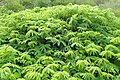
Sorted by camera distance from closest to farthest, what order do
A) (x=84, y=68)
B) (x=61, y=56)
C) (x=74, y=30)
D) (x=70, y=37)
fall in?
(x=84, y=68) → (x=61, y=56) → (x=70, y=37) → (x=74, y=30)

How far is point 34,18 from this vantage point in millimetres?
4410

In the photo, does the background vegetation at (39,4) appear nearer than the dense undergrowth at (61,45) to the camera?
No

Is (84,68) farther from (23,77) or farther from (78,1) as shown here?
(78,1)

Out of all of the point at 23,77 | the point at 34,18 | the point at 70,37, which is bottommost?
the point at 23,77

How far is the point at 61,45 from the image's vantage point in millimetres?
3811

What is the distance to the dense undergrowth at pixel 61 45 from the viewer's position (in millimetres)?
3204

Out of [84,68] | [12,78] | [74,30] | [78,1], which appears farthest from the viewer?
[78,1]

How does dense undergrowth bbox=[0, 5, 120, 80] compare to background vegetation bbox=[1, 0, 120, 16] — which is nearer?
dense undergrowth bbox=[0, 5, 120, 80]

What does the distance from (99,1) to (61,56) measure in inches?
294

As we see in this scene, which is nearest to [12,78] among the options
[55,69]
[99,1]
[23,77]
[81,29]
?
[23,77]

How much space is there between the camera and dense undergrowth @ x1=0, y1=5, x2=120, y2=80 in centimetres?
320

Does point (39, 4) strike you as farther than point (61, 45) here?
Yes

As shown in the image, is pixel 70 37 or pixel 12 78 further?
pixel 70 37

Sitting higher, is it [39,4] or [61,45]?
[39,4]
